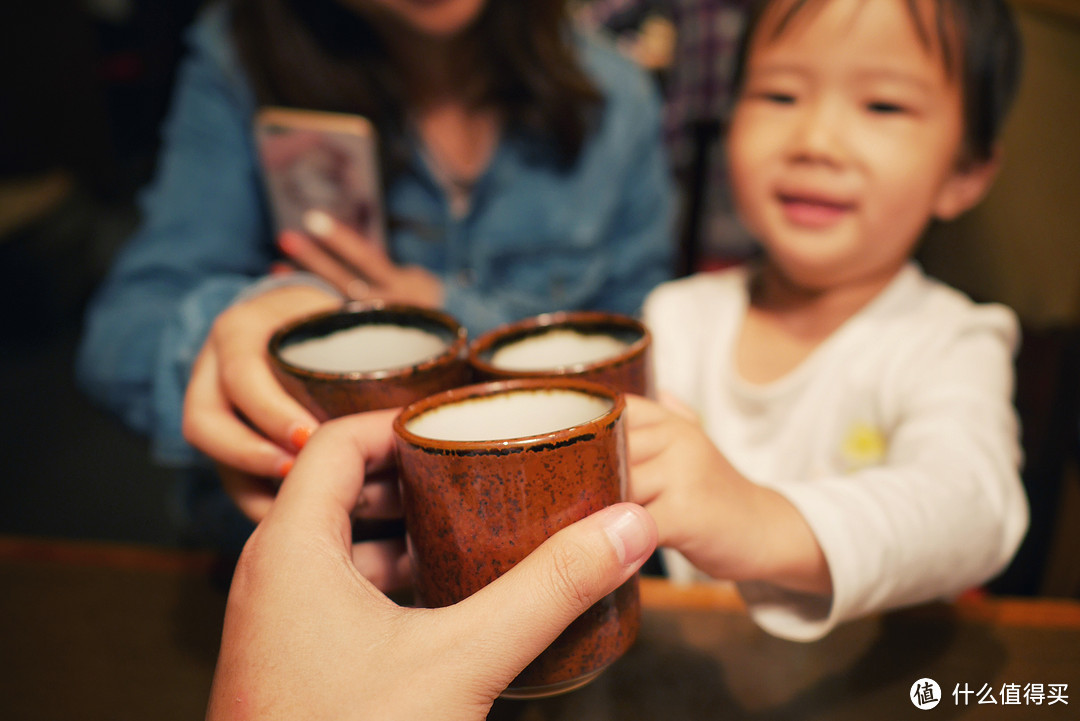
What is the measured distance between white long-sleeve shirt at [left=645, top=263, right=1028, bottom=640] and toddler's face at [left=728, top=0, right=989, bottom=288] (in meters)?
0.11

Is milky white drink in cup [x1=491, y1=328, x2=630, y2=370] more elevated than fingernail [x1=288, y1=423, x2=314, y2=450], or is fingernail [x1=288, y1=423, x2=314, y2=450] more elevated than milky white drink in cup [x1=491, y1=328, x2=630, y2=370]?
milky white drink in cup [x1=491, y1=328, x2=630, y2=370]

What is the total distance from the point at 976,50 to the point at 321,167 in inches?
34.0

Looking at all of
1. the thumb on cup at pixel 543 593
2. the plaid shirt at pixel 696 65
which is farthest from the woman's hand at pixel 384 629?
the plaid shirt at pixel 696 65

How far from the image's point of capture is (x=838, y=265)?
0.90 metres

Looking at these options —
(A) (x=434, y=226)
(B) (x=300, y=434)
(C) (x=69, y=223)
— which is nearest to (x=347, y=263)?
(A) (x=434, y=226)

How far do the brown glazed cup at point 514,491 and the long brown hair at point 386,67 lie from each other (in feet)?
2.69

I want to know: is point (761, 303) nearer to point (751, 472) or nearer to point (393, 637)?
point (751, 472)

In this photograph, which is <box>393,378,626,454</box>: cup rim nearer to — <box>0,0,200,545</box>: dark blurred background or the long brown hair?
the long brown hair

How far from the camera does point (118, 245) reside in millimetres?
3262

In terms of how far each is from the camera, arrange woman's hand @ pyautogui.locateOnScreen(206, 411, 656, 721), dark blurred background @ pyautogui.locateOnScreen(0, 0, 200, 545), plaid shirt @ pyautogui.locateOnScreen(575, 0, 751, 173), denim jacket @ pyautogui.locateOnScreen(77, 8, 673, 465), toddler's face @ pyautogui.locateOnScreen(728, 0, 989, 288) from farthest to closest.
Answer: plaid shirt @ pyautogui.locateOnScreen(575, 0, 751, 173) → dark blurred background @ pyautogui.locateOnScreen(0, 0, 200, 545) → denim jacket @ pyautogui.locateOnScreen(77, 8, 673, 465) → toddler's face @ pyautogui.locateOnScreen(728, 0, 989, 288) → woman's hand @ pyautogui.locateOnScreen(206, 411, 656, 721)

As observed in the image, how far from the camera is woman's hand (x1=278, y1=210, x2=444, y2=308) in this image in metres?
1.12

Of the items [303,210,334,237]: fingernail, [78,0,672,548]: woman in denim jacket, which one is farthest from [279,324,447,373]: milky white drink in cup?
[303,210,334,237]: fingernail

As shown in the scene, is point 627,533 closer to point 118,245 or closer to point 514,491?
point 514,491

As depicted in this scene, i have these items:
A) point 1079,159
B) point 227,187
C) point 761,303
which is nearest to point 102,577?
point 227,187
